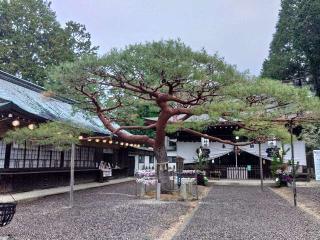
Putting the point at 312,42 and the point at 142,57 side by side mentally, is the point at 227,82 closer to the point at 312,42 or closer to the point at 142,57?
the point at 142,57

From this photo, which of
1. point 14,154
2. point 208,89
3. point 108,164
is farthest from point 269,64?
point 14,154

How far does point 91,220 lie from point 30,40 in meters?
26.0

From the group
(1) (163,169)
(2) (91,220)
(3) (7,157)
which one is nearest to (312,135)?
(1) (163,169)

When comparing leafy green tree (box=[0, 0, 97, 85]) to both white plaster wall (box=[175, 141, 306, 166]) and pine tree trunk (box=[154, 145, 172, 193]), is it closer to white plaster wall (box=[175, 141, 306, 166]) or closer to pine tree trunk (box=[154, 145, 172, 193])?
white plaster wall (box=[175, 141, 306, 166])

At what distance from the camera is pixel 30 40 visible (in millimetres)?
28641

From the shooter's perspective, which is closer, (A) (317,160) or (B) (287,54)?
(A) (317,160)

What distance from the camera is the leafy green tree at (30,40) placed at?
27641mm

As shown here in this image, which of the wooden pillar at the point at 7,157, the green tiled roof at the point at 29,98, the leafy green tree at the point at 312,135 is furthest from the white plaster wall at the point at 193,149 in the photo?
the wooden pillar at the point at 7,157

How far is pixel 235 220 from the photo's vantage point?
6828 mm

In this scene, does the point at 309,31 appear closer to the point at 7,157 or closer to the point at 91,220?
the point at 7,157

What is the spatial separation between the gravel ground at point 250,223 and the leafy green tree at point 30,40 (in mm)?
22402

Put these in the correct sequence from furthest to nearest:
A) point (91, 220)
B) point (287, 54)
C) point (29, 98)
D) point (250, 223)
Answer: point (287, 54) < point (29, 98) < point (91, 220) < point (250, 223)

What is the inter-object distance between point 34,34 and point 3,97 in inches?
824

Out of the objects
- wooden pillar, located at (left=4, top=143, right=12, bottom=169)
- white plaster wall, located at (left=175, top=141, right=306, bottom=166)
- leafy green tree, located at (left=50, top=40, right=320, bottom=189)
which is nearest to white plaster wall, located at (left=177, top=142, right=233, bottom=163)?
white plaster wall, located at (left=175, top=141, right=306, bottom=166)
